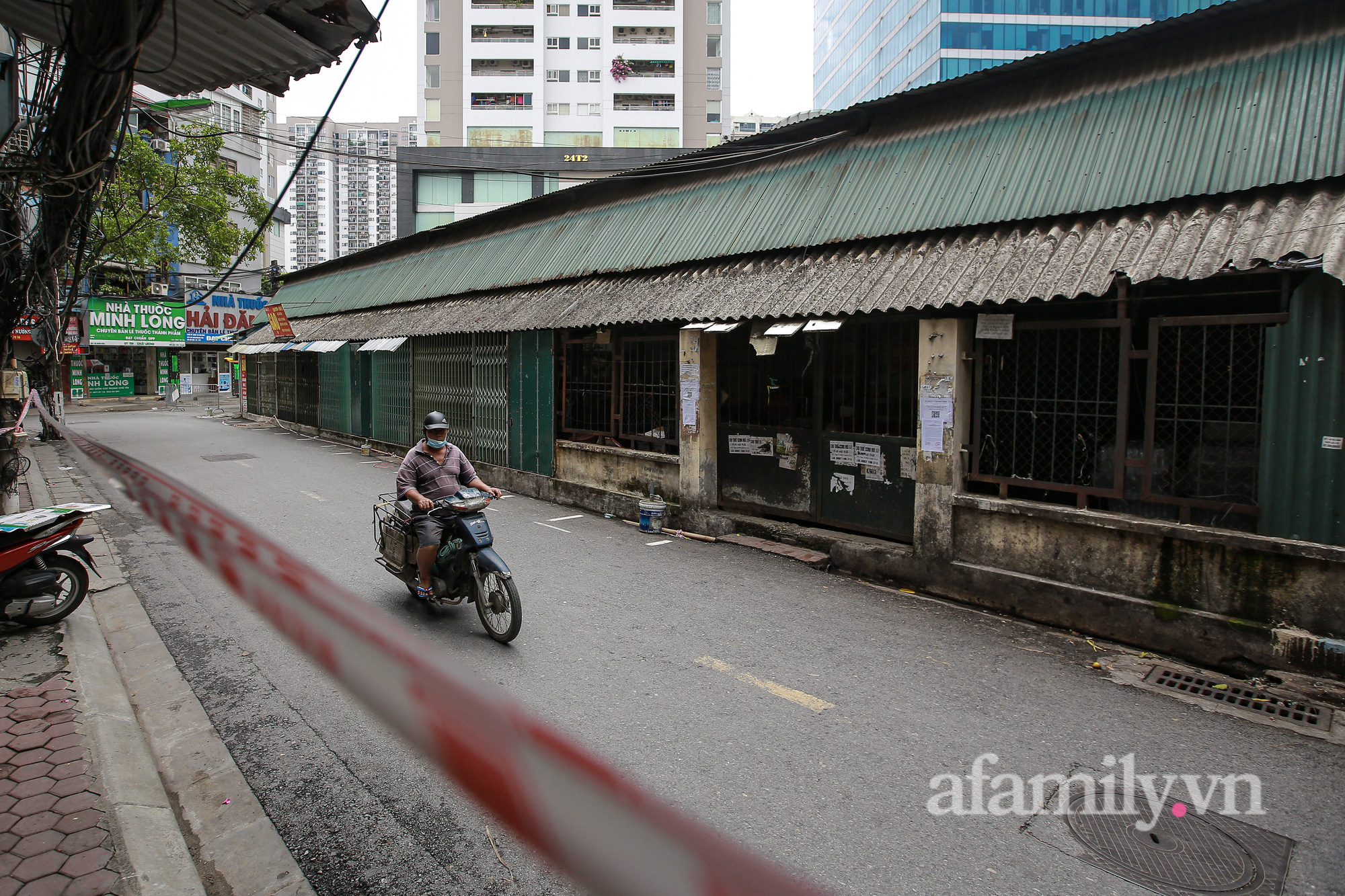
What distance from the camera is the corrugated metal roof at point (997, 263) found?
5.56 metres

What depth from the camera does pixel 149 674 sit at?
5332 mm

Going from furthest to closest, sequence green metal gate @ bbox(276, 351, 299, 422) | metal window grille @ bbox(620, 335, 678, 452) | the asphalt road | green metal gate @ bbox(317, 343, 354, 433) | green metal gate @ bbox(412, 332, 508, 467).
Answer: green metal gate @ bbox(276, 351, 299, 422), green metal gate @ bbox(317, 343, 354, 433), green metal gate @ bbox(412, 332, 508, 467), metal window grille @ bbox(620, 335, 678, 452), the asphalt road

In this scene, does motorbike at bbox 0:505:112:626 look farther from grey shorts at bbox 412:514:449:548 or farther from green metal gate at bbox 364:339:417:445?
green metal gate at bbox 364:339:417:445

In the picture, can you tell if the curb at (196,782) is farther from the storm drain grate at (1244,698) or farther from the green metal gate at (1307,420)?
the green metal gate at (1307,420)

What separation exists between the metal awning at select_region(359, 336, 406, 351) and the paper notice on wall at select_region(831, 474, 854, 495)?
11662 millimetres

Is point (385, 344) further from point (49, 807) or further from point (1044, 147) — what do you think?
point (49, 807)

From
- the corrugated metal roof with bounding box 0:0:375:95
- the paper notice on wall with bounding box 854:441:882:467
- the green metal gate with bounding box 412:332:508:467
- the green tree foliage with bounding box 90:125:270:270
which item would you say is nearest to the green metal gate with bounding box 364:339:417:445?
the green metal gate with bounding box 412:332:508:467

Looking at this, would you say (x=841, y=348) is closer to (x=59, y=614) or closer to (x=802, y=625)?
(x=802, y=625)

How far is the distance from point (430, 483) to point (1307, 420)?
7.09m

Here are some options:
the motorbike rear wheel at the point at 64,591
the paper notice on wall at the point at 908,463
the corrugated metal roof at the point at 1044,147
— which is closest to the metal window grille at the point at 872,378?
the paper notice on wall at the point at 908,463

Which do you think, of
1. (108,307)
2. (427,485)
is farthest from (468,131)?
(427,485)

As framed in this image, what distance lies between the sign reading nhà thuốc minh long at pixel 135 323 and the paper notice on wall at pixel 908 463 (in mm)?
36959

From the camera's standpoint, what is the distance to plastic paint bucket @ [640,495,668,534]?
10383 mm

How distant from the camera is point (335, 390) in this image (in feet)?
72.0
